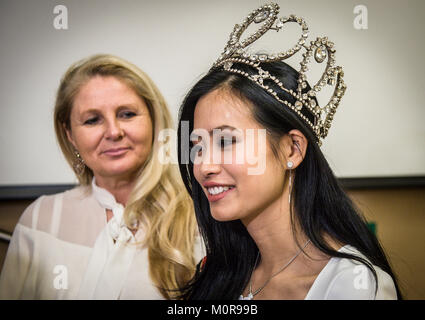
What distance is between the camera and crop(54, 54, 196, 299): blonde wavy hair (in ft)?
4.84

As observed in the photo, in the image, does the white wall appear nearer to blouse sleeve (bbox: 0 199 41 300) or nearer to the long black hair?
blouse sleeve (bbox: 0 199 41 300)

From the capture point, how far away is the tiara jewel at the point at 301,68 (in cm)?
119

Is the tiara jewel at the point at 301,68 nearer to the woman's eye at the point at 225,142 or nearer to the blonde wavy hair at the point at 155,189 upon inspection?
the woman's eye at the point at 225,142

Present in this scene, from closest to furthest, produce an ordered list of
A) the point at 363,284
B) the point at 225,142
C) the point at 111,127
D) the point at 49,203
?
the point at 363,284 → the point at 225,142 → the point at 111,127 → the point at 49,203

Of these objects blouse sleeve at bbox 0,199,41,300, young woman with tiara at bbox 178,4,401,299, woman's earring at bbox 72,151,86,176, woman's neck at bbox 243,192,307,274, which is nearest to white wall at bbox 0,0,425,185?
woman's earring at bbox 72,151,86,176

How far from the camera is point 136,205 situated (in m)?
1.52

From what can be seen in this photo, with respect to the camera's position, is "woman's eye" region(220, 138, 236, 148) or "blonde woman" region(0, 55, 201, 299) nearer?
"woman's eye" region(220, 138, 236, 148)

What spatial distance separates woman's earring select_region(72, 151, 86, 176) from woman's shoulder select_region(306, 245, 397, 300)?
848mm

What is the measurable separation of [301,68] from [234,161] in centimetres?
31

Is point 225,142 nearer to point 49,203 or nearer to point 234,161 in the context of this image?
point 234,161

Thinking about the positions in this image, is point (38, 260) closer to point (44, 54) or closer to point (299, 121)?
point (44, 54)

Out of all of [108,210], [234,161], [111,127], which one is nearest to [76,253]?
[108,210]

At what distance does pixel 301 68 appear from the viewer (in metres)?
1.21
